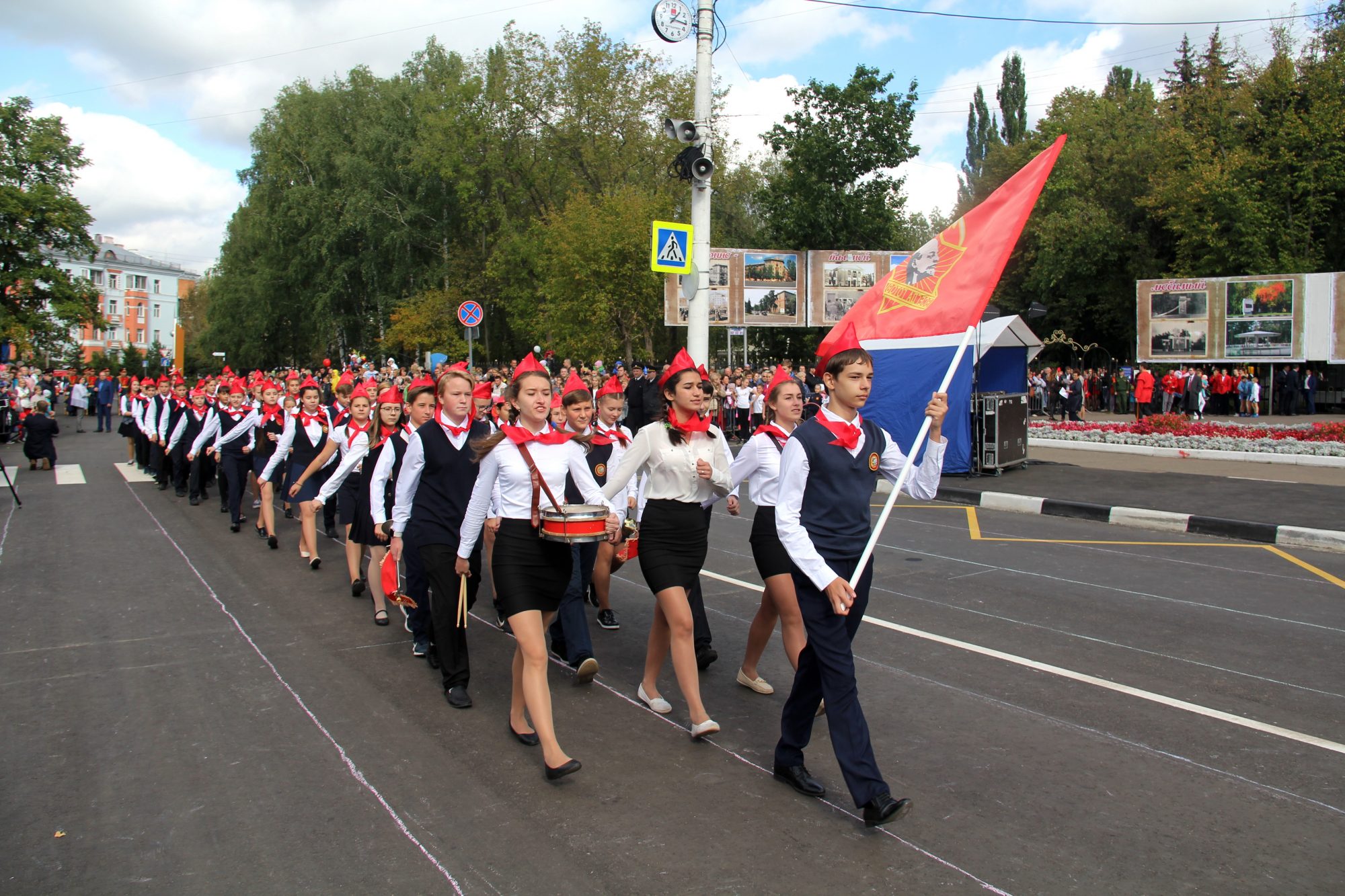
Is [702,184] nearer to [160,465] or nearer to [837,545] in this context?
[160,465]

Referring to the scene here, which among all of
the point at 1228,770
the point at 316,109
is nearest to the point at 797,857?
the point at 1228,770

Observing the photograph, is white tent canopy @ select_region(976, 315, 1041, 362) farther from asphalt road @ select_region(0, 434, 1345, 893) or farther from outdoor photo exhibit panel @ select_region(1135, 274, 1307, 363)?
outdoor photo exhibit panel @ select_region(1135, 274, 1307, 363)

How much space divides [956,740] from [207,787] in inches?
138

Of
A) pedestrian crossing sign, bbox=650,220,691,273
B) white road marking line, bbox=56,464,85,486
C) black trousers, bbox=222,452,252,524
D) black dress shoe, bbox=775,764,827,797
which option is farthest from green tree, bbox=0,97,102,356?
black dress shoe, bbox=775,764,827,797

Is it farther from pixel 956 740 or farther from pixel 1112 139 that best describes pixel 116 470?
pixel 1112 139

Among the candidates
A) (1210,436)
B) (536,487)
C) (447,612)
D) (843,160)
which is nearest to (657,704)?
(447,612)

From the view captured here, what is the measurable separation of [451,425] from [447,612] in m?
1.10

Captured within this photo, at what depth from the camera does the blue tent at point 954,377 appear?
12523 millimetres

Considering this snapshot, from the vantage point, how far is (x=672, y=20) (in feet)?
46.3

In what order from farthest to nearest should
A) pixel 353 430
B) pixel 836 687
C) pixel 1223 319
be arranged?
pixel 1223 319 < pixel 353 430 < pixel 836 687

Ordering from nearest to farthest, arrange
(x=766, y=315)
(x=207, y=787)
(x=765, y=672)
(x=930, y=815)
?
(x=930, y=815) < (x=207, y=787) < (x=765, y=672) < (x=766, y=315)

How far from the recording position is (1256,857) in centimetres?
361

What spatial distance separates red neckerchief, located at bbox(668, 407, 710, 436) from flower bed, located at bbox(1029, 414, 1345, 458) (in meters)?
15.6

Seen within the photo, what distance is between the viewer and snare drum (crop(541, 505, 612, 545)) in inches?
177
